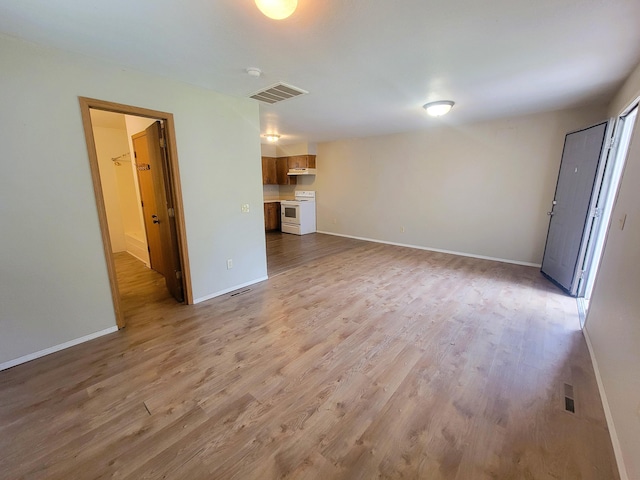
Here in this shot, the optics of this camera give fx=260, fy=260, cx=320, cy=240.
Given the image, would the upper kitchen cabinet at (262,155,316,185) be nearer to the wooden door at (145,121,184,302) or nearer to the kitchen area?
the kitchen area

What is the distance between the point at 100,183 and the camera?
7.63ft

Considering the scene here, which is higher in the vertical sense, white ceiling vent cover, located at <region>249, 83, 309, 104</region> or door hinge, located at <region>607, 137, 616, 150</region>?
white ceiling vent cover, located at <region>249, 83, 309, 104</region>

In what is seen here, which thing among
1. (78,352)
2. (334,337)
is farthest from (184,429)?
(78,352)

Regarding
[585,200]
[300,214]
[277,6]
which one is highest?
[277,6]

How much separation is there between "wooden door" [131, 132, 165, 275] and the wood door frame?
93 cm

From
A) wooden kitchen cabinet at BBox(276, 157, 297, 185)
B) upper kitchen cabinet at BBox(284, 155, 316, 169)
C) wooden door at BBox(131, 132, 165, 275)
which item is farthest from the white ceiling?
wooden kitchen cabinet at BBox(276, 157, 297, 185)

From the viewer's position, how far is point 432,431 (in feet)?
4.95

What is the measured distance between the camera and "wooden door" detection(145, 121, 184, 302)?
283cm

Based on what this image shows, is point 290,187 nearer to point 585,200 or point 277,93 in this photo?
point 277,93

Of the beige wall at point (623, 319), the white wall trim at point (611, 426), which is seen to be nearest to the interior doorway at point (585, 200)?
the beige wall at point (623, 319)

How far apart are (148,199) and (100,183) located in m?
1.63

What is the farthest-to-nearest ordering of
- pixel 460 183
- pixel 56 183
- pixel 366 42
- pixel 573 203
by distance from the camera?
pixel 460 183 → pixel 573 203 → pixel 56 183 → pixel 366 42

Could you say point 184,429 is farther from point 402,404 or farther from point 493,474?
point 493,474

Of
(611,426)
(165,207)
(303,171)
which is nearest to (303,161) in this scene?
(303,171)
